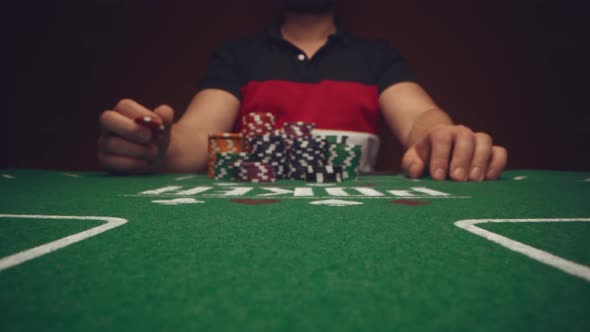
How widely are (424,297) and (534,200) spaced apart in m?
1.06

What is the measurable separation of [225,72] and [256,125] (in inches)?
28.7

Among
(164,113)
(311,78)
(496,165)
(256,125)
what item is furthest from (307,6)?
(496,165)

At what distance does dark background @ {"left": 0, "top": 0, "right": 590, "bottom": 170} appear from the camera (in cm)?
372

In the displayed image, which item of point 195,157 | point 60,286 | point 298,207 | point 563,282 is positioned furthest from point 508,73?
point 60,286

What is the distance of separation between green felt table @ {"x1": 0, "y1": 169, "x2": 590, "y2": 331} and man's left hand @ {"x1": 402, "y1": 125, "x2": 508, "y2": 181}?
90 centimetres

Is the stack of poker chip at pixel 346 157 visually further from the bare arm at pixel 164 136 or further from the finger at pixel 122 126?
the finger at pixel 122 126

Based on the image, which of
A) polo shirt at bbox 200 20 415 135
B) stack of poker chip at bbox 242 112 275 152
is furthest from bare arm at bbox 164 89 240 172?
stack of poker chip at bbox 242 112 275 152

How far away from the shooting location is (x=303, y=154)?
7.13ft

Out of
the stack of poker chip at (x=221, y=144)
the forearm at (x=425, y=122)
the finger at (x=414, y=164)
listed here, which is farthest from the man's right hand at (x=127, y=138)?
the forearm at (x=425, y=122)

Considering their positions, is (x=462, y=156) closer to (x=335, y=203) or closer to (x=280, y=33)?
(x=335, y=203)

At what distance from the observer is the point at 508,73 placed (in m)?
3.72

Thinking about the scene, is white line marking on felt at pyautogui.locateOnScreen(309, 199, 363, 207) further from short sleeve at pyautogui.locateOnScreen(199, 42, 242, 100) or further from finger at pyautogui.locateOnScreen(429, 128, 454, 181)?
short sleeve at pyautogui.locateOnScreen(199, 42, 242, 100)

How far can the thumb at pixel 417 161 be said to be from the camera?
2.05 meters

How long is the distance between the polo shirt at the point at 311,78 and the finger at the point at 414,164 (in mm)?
808
